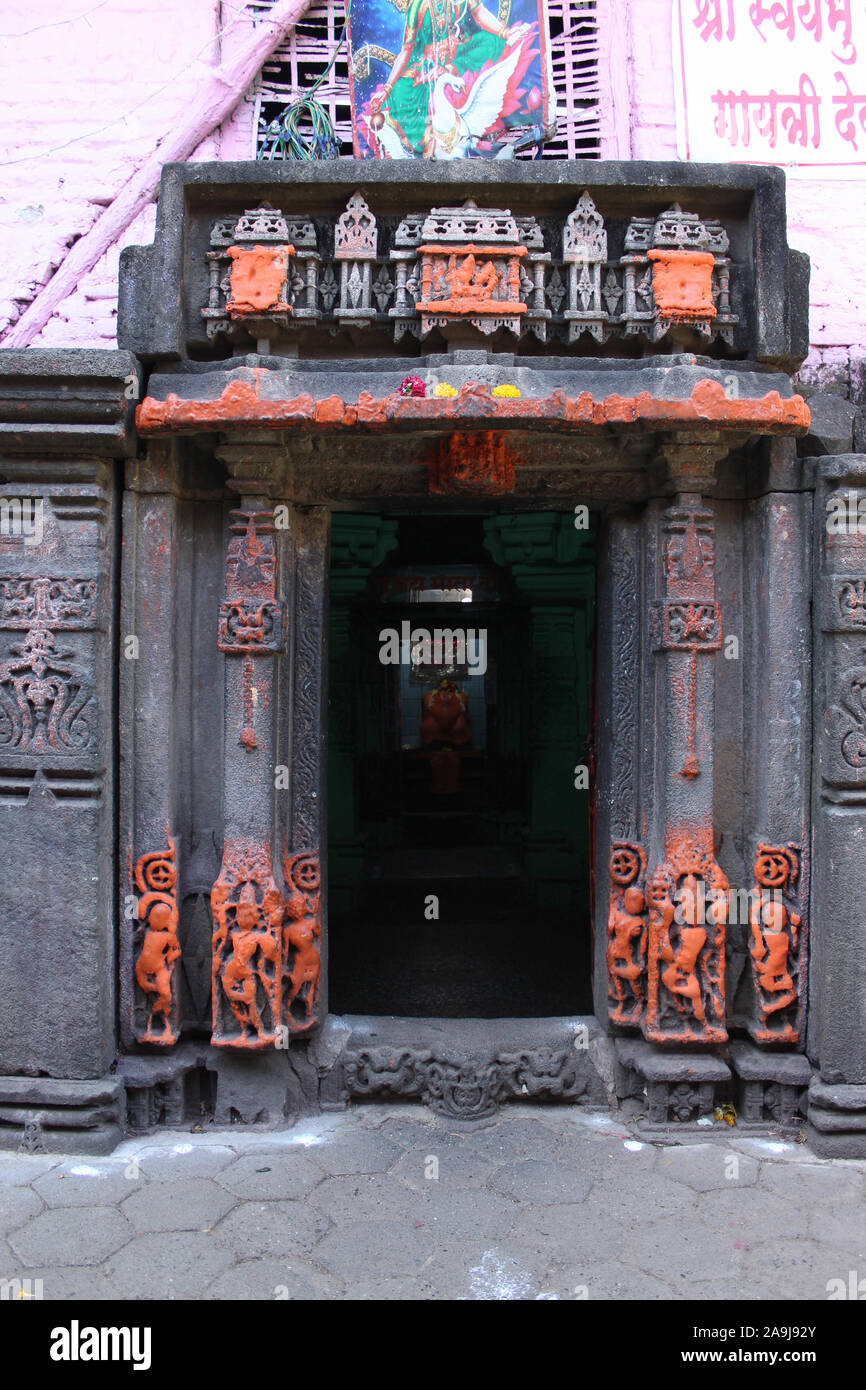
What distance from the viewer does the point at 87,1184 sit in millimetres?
3023

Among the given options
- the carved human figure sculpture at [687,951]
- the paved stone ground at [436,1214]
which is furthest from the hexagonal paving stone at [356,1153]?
the carved human figure sculpture at [687,951]

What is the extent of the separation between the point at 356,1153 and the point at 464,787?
26.2ft

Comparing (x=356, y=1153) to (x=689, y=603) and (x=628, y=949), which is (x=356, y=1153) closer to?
(x=628, y=949)

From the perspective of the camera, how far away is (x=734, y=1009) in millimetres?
3609

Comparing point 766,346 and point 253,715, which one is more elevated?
point 766,346

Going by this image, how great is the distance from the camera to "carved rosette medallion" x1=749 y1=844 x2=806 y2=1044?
3.45 metres

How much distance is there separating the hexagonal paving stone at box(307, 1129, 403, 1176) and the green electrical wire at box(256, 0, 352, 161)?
4316 mm

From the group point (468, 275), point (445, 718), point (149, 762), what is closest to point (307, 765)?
point (149, 762)

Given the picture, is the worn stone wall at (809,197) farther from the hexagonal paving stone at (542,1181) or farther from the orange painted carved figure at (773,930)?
the hexagonal paving stone at (542,1181)

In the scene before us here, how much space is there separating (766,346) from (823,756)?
5.04 ft

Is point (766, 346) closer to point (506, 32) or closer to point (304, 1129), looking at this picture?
point (506, 32)

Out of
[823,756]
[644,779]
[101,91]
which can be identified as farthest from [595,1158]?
[101,91]

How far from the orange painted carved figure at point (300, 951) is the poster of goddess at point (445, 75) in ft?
10.9

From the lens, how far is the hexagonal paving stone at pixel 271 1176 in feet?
9.77
